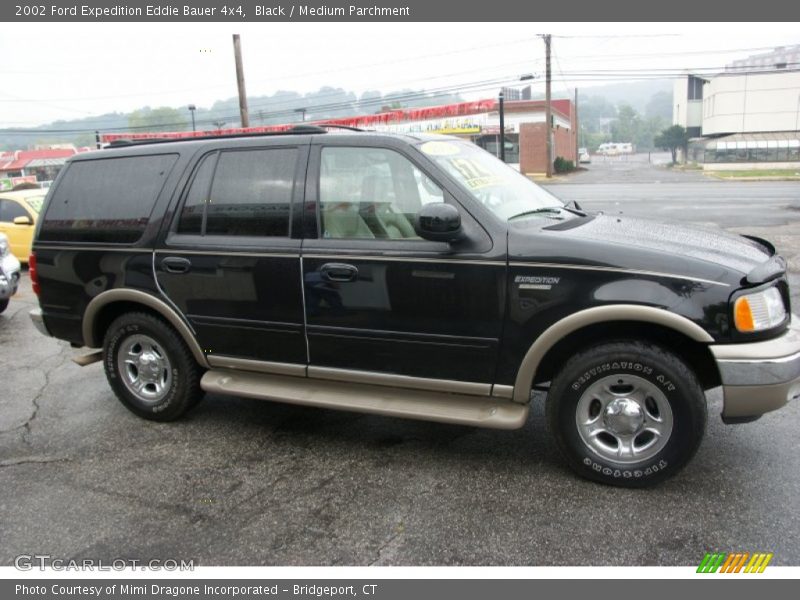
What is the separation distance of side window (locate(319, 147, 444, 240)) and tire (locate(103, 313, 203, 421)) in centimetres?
146

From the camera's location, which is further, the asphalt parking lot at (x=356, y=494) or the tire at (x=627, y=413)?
the tire at (x=627, y=413)

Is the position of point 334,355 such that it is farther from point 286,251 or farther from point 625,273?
point 625,273

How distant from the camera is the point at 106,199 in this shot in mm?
4602

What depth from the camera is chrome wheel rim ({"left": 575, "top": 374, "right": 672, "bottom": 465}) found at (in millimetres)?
3379

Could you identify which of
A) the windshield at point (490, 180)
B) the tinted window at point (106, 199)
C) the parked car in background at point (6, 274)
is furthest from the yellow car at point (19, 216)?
the windshield at point (490, 180)

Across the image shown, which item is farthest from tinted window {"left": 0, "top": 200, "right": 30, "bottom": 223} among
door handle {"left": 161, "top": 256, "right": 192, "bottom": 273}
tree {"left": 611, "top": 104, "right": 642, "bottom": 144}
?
tree {"left": 611, "top": 104, "right": 642, "bottom": 144}

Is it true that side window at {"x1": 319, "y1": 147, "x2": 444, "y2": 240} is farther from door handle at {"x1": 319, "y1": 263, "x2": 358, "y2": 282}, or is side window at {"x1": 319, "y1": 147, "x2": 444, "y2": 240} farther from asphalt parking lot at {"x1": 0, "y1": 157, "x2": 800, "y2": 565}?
asphalt parking lot at {"x1": 0, "y1": 157, "x2": 800, "y2": 565}

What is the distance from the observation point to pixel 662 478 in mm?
3416

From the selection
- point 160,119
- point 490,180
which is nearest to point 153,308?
point 490,180

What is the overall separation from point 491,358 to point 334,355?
971 mm

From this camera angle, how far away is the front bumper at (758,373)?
3156 millimetres

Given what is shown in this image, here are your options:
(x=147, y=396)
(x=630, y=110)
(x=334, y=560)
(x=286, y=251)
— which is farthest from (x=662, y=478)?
(x=630, y=110)

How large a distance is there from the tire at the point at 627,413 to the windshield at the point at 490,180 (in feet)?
→ 3.17

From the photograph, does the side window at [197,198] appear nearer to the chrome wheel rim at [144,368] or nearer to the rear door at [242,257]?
the rear door at [242,257]
